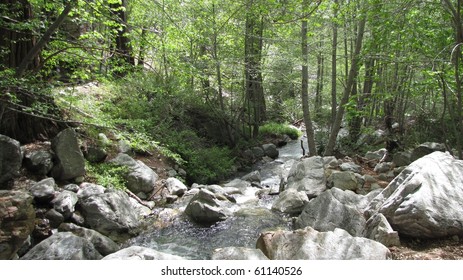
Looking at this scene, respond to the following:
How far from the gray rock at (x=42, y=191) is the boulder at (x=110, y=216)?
0.51 metres

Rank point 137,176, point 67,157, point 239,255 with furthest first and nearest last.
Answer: point 137,176
point 67,157
point 239,255

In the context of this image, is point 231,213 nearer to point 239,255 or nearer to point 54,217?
point 239,255

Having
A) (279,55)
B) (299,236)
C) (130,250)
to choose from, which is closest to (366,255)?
(299,236)

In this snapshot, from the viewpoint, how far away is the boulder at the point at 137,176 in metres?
7.07

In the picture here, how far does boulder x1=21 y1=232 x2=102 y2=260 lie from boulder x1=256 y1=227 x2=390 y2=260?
7.53ft

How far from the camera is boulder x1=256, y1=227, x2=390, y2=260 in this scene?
10.5 feet

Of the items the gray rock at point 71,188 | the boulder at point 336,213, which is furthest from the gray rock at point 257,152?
the gray rock at point 71,188

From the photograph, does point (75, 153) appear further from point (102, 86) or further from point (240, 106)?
point (240, 106)

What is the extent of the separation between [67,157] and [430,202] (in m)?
6.13

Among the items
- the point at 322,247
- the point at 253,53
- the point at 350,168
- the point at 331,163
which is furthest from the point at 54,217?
the point at 253,53

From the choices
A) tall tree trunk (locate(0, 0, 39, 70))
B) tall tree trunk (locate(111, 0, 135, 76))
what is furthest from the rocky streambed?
tall tree trunk (locate(111, 0, 135, 76))

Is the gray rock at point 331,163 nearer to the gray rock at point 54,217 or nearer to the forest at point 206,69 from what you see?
the forest at point 206,69

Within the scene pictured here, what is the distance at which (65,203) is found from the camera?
511 centimetres

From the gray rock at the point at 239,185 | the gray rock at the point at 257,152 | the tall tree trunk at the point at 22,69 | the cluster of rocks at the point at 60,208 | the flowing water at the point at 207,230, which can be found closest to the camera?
the cluster of rocks at the point at 60,208
